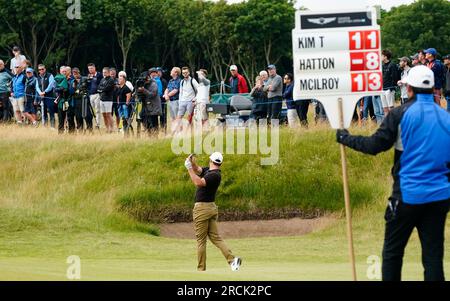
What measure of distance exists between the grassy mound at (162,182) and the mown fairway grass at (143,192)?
29 millimetres

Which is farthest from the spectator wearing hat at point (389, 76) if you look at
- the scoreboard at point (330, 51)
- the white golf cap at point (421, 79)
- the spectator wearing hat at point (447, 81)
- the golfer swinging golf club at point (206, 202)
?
the white golf cap at point (421, 79)

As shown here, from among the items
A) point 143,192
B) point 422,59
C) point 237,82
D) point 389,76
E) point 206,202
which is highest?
point 422,59

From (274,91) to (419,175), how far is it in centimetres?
2031

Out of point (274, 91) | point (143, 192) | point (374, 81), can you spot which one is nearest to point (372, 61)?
point (374, 81)

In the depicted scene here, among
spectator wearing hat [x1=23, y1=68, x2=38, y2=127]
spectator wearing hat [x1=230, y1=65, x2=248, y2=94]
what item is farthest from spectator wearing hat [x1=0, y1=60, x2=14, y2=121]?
spectator wearing hat [x1=230, y1=65, x2=248, y2=94]

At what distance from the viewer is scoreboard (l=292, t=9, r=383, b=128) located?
1368 centimetres

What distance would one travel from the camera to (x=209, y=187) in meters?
20.3

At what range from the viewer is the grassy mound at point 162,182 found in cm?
3158

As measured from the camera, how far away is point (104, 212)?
102ft

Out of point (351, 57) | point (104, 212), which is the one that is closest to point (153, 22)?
point (104, 212)

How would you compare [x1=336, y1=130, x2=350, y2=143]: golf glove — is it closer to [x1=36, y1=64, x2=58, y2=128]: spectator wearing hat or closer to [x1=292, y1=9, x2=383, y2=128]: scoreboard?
[x1=292, y1=9, x2=383, y2=128]: scoreboard

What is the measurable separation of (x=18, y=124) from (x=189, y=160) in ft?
56.6

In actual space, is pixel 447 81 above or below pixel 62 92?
above

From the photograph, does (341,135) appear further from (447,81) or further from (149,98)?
(149,98)
